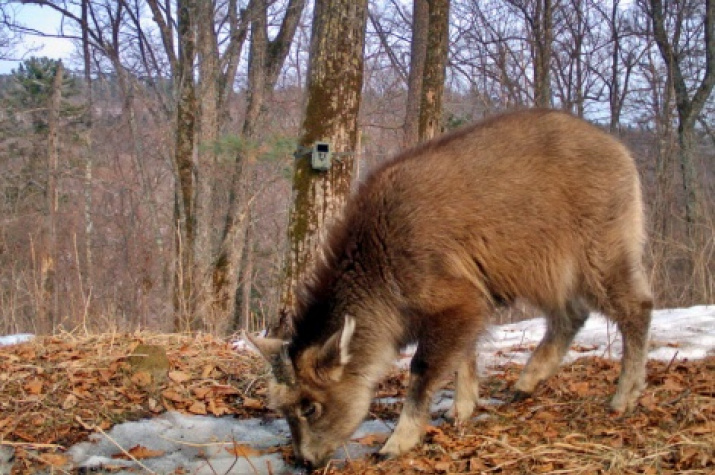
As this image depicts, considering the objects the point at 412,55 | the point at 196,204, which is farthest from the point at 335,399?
the point at 412,55

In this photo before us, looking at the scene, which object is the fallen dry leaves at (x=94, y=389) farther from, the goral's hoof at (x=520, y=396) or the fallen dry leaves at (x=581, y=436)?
the goral's hoof at (x=520, y=396)

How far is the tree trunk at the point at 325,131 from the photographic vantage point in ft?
21.9

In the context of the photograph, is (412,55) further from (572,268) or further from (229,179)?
(572,268)

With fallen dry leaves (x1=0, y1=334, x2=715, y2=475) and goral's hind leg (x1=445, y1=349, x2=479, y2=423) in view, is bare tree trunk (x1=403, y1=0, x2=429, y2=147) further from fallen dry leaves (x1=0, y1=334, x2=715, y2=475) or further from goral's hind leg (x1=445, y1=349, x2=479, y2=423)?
goral's hind leg (x1=445, y1=349, x2=479, y2=423)

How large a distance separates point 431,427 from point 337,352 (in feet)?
2.70

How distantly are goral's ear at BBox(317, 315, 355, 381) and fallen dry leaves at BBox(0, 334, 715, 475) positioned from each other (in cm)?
54

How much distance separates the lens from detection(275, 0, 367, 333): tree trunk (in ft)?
21.9

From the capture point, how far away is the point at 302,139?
22.0 ft

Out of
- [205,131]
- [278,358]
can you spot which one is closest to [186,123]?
[205,131]

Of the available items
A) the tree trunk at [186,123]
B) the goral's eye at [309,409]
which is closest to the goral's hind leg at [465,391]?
the goral's eye at [309,409]

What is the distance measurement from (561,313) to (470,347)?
1.16 m

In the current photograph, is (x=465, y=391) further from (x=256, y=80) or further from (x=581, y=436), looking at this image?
(x=256, y=80)

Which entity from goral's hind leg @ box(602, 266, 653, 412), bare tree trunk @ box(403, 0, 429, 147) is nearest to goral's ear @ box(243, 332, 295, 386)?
goral's hind leg @ box(602, 266, 653, 412)

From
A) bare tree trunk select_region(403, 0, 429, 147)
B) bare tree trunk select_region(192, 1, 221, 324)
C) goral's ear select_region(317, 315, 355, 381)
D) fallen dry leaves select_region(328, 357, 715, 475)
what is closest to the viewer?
fallen dry leaves select_region(328, 357, 715, 475)
